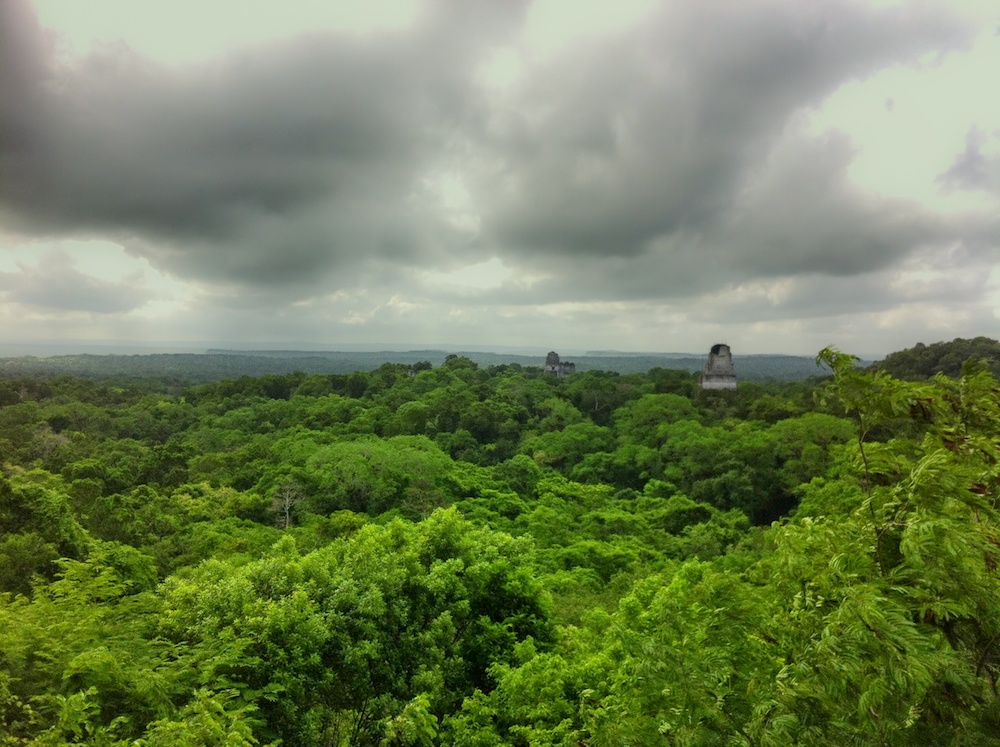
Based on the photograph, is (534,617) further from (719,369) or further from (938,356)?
(938,356)

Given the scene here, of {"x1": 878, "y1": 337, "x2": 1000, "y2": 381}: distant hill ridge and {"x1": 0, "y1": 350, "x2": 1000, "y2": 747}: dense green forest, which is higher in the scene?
{"x1": 878, "y1": 337, "x2": 1000, "y2": 381}: distant hill ridge

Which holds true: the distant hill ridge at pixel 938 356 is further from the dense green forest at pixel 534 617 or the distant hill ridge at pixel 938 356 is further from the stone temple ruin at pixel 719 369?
the dense green forest at pixel 534 617

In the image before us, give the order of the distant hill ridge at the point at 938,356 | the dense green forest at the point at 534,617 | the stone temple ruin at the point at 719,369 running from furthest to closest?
the stone temple ruin at the point at 719,369, the distant hill ridge at the point at 938,356, the dense green forest at the point at 534,617

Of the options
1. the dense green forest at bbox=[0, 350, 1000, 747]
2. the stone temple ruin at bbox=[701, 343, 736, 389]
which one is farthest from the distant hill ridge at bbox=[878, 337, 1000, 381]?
the dense green forest at bbox=[0, 350, 1000, 747]

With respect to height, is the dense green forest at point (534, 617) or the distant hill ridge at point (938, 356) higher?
the distant hill ridge at point (938, 356)

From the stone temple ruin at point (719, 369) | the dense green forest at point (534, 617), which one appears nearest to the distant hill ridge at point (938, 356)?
the stone temple ruin at point (719, 369)

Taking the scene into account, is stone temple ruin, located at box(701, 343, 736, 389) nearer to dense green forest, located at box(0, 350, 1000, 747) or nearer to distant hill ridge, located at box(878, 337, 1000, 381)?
distant hill ridge, located at box(878, 337, 1000, 381)

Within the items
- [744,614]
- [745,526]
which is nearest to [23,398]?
[745,526]

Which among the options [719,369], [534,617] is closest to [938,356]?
[719,369]

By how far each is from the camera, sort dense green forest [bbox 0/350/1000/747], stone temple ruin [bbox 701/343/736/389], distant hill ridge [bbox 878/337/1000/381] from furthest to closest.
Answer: stone temple ruin [bbox 701/343/736/389]
distant hill ridge [bbox 878/337/1000/381]
dense green forest [bbox 0/350/1000/747]

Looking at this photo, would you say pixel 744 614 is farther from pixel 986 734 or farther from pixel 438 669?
pixel 438 669
